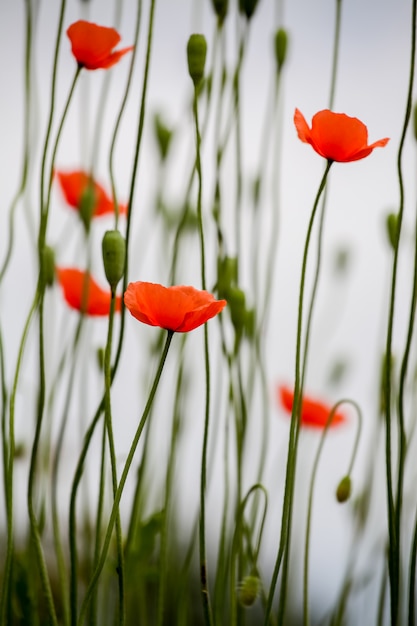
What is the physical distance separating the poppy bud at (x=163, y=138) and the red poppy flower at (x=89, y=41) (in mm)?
→ 279

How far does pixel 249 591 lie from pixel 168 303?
27 cm

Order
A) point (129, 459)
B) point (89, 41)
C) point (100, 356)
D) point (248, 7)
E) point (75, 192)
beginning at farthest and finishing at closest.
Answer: point (75, 192)
point (100, 356)
point (248, 7)
point (89, 41)
point (129, 459)

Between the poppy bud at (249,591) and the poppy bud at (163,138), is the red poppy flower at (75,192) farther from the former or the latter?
the poppy bud at (249,591)

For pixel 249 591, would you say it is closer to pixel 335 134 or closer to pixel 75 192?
pixel 335 134

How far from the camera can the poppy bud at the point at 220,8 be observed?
27.5 inches

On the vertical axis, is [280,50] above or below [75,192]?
above

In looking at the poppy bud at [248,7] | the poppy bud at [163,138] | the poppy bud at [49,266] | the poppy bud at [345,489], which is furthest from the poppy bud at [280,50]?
the poppy bud at [345,489]

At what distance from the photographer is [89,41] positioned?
24.1 inches

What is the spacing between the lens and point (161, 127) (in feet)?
3.01

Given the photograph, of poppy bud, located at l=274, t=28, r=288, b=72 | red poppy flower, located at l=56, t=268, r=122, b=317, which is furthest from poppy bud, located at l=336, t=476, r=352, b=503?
poppy bud, located at l=274, t=28, r=288, b=72

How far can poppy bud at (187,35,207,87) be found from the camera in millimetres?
619

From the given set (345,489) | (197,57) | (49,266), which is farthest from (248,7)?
(345,489)

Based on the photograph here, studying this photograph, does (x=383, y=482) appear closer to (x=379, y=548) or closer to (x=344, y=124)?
(x=379, y=548)

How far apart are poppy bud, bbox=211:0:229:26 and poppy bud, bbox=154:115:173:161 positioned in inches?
8.0
